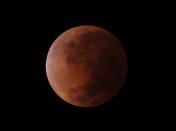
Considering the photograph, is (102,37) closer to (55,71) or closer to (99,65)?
(99,65)

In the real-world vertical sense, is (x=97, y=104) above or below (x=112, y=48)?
below

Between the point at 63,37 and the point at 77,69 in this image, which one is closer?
the point at 77,69

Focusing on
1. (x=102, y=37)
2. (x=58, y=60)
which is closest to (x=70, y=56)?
(x=58, y=60)

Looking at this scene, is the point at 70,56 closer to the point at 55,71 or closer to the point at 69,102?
the point at 55,71

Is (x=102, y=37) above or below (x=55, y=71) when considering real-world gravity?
above

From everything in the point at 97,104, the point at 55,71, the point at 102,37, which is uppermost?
the point at 102,37

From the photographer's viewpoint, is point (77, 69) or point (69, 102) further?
point (69, 102)

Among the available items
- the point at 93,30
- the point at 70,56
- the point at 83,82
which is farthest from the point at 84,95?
the point at 93,30
